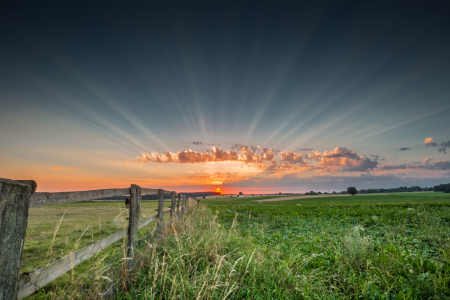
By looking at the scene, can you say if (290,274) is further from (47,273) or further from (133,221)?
(47,273)

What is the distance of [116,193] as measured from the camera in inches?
144

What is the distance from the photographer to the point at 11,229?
Result: 176 centimetres

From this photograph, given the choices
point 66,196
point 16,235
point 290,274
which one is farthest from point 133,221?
point 290,274

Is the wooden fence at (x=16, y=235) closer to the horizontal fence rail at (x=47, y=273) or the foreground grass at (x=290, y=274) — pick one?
the horizontal fence rail at (x=47, y=273)

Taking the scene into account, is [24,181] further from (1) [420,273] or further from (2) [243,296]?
(1) [420,273]

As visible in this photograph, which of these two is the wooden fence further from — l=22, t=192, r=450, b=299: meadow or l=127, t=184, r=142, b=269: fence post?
l=127, t=184, r=142, b=269: fence post

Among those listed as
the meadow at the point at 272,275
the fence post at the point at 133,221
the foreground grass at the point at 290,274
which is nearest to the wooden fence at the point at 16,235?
the meadow at the point at 272,275

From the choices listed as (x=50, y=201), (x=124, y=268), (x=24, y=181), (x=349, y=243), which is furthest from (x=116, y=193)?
(x=349, y=243)

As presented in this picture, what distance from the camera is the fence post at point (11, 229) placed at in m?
1.69

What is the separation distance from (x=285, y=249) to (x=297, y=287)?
2.86m

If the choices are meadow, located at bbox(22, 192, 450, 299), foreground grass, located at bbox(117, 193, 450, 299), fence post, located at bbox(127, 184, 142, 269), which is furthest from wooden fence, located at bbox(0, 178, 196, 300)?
fence post, located at bbox(127, 184, 142, 269)

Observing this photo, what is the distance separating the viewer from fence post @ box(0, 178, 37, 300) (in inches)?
66.6

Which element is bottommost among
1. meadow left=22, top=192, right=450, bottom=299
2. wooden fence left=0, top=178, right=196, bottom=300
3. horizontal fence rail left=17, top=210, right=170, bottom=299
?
meadow left=22, top=192, right=450, bottom=299

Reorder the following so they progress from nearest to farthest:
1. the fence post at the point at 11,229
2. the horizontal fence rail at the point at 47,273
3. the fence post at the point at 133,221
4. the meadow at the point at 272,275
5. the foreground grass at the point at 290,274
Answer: the fence post at the point at 11,229
the horizontal fence rail at the point at 47,273
the meadow at the point at 272,275
the foreground grass at the point at 290,274
the fence post at the point at 133,221
